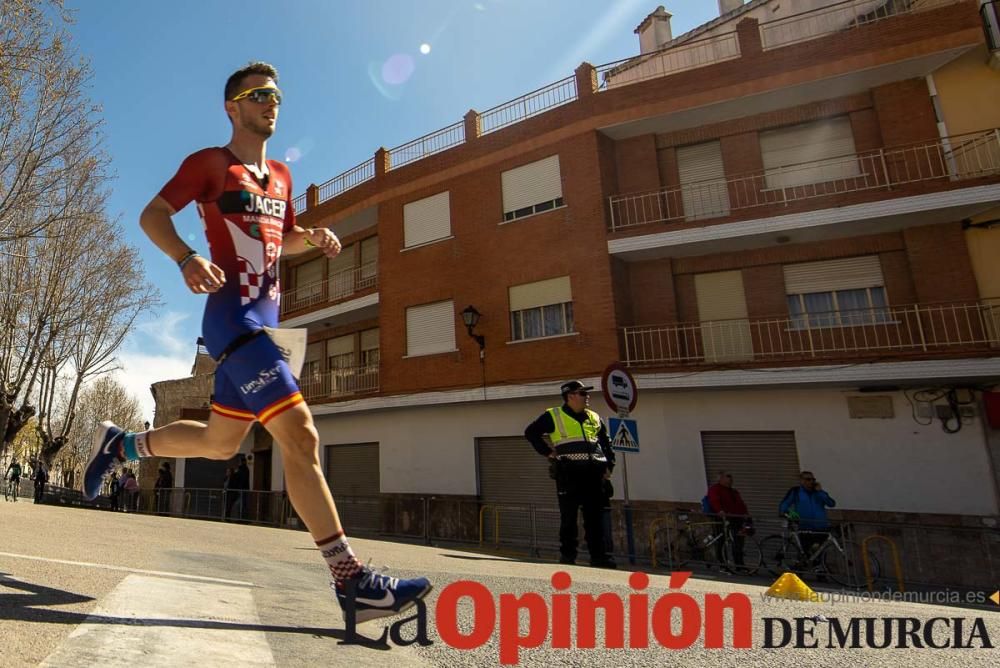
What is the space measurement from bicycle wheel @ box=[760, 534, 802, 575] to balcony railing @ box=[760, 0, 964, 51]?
11.6 metres

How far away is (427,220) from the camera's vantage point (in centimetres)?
1889

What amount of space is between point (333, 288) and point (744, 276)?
47.6 feet

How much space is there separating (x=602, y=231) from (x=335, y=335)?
11.4 meters

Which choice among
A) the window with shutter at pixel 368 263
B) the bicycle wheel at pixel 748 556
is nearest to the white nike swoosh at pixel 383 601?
the bicycle wheel at pixel 748 556

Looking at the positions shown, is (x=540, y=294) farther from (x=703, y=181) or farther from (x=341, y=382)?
(x=341, y=382)

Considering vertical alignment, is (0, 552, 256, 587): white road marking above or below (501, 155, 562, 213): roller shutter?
below

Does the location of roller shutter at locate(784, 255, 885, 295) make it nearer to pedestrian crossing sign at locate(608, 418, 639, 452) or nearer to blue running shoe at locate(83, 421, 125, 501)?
pedestrian crossing sign at locate(608, 418, 639, 452)

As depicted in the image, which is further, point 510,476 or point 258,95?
point 510,476

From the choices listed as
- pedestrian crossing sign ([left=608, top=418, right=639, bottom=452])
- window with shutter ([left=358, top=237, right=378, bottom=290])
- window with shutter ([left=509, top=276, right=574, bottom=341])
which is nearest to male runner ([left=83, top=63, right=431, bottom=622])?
pedestrian crossing sign ([left=608, top=418, right=639, bottom=452])

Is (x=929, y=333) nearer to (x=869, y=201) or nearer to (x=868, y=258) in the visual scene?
(x=868, y=258)

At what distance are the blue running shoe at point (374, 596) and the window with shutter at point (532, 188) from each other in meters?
15.2

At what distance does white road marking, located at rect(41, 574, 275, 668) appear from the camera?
5.13 feet

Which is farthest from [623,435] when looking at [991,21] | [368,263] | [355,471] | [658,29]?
[658,29]

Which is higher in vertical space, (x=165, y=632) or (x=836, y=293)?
(x=836, y=293)
